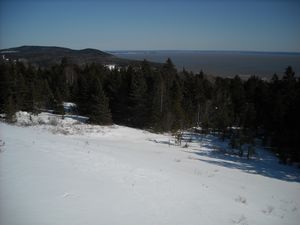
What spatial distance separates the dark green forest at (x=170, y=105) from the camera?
33.6 m

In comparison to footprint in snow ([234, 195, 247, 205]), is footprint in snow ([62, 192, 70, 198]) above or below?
above

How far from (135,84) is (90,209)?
31455mm

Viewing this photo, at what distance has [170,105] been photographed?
39719 millimetres

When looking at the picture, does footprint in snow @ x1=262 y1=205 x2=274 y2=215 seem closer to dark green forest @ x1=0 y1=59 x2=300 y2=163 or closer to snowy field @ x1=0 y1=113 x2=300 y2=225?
snowy field @ x1=0 y1=113 x2=300 y2=225

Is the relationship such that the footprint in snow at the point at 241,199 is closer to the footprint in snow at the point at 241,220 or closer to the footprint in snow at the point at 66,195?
the footprint in snow at the point at 241,220

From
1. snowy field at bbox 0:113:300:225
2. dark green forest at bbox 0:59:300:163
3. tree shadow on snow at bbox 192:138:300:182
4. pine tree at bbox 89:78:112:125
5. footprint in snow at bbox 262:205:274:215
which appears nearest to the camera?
snowy field at bbox 0:113:300:225

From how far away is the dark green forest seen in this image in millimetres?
33594

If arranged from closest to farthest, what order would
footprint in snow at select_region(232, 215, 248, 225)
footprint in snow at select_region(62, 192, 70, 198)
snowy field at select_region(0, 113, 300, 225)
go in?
1. snowy field at select_region(0, 113, 300, 225)
2. footprint in snow at select_region(62, 192, 70, 198)
3. footprint in snow at select_region(232, 215, 248, 225)

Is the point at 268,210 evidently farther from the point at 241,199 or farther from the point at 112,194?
the point at 112,194

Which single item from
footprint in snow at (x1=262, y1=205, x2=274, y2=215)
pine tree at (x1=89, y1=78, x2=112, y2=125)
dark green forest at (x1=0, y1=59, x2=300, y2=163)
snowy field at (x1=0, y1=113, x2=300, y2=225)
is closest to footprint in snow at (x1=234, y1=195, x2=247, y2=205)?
snowy field at (x1=0, y1=113, x2=300, y2=225)

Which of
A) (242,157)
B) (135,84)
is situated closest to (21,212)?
(242,157)

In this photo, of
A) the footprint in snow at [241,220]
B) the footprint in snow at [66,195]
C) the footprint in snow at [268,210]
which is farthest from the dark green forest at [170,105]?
the footprint in snow at [66,195]

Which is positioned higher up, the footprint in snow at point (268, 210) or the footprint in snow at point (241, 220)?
the footprint in snow at point (241, 220)

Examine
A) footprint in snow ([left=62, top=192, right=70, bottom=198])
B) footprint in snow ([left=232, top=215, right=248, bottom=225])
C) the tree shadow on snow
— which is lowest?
the tree shadow on snow
